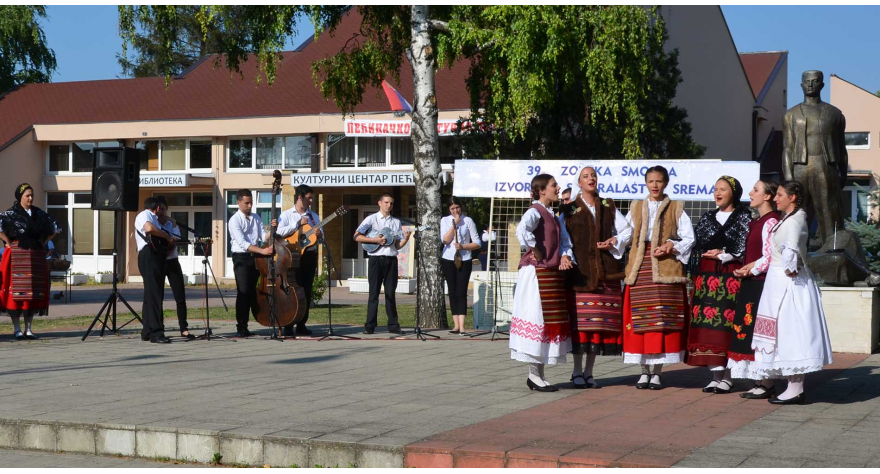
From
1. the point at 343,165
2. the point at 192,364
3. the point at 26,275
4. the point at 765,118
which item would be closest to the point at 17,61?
the point at 343,165

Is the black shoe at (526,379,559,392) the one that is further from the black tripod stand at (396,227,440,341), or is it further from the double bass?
the double bass

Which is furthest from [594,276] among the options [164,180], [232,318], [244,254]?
[164,180]

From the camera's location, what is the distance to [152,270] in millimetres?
12383

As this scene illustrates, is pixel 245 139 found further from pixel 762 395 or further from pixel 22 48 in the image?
pixel 762 395

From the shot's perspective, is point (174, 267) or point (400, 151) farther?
point (400, 151)

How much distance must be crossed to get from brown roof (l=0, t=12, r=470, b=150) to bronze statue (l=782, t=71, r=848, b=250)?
1740 cm

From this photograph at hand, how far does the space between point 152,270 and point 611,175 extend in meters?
6.06

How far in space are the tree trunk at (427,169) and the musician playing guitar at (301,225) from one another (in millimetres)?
2088

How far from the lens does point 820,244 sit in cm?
1273

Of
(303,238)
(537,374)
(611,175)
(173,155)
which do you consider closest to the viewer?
(537,374)

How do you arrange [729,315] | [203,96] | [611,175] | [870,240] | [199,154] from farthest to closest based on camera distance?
1. [203,96]
2. [199,154]
3. [870,240]
4. [611,175]
5. [729,315]

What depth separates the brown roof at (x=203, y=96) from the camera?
3195 cm

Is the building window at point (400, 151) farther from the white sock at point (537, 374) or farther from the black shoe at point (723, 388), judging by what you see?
the black shoe at point (723, 388)

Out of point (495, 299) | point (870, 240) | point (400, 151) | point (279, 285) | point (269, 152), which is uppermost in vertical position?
point (269, 152)
